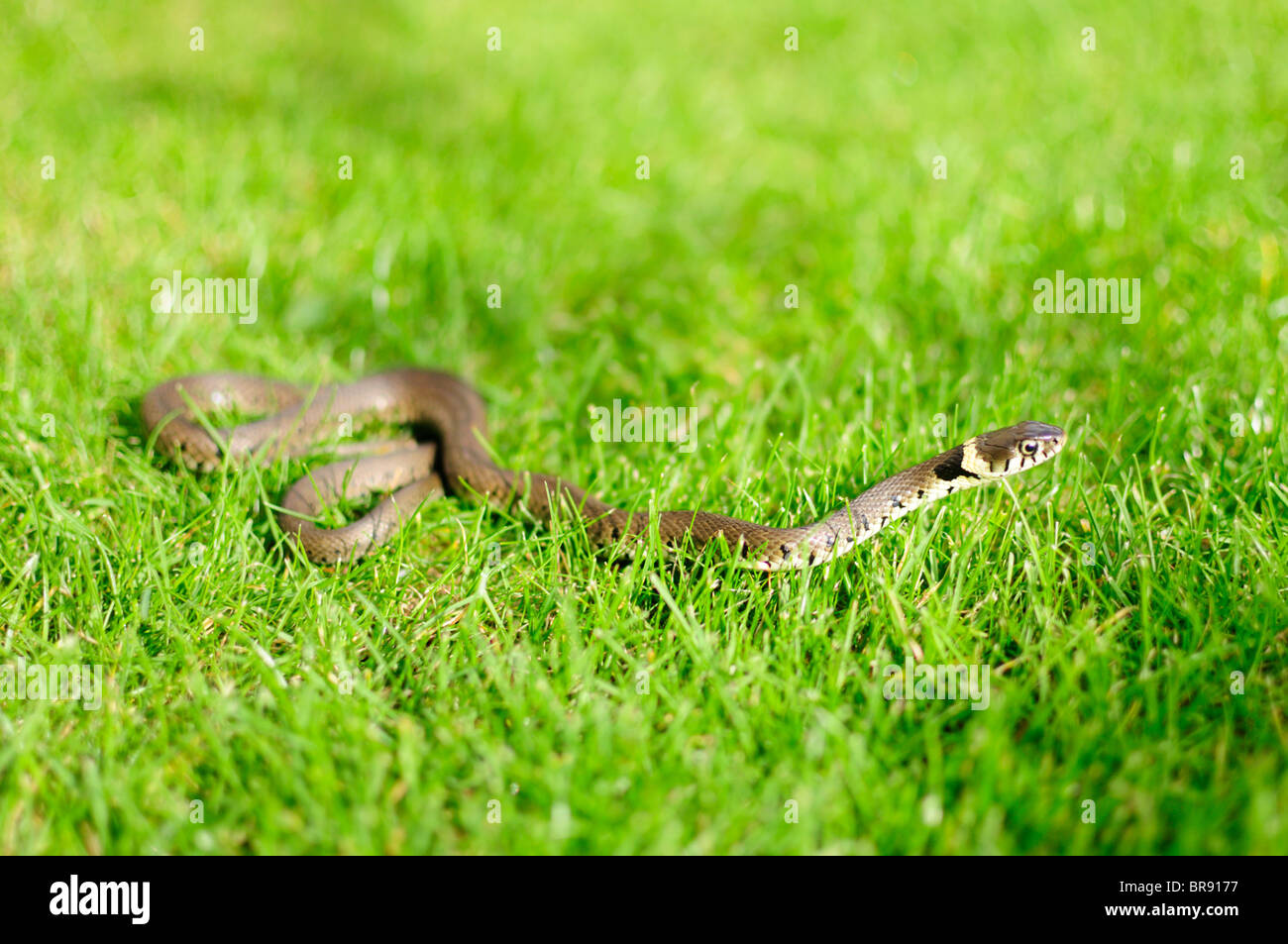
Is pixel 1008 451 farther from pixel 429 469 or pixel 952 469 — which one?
pixel 429 469

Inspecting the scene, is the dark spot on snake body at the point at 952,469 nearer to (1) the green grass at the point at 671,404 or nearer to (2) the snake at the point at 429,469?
(2) the snake at the point at 429,469

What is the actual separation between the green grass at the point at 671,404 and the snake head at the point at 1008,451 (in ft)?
0.55

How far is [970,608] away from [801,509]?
0.97 meters

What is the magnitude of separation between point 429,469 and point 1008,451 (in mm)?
3226

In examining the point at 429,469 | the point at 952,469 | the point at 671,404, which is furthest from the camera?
the point at 671,404

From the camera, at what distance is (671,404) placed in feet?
19.1

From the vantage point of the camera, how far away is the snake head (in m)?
4.60

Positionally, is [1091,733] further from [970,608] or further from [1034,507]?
[1034,507]

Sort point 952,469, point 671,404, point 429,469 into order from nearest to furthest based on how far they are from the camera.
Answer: point 952,469, point 429,469, point 671,404

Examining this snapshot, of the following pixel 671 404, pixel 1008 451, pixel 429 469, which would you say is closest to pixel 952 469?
pixel 1008 451

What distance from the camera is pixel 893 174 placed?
7.93m

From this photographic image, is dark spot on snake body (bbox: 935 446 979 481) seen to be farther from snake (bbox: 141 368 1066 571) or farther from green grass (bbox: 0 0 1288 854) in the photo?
green grass (bbox: 0 0 1288 854)

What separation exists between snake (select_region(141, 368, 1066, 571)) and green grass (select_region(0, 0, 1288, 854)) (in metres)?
0.15
